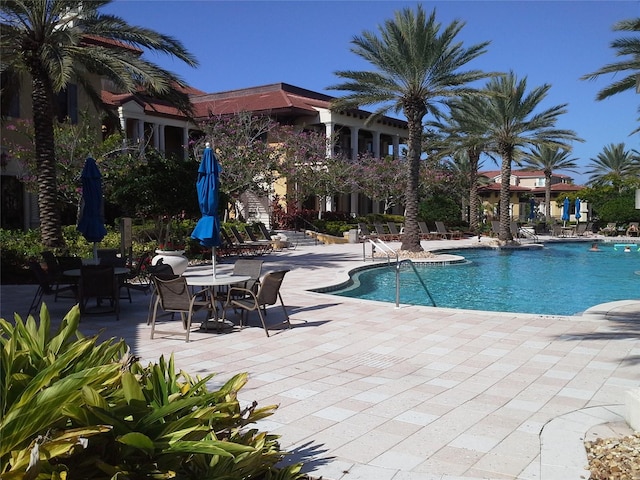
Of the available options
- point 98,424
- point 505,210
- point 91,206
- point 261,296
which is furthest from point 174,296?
point 505,210

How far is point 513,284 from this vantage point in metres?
15.0

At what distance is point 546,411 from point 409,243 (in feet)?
54.4

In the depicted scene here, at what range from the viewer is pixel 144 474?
2.27m

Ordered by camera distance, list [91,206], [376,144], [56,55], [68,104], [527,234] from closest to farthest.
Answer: [91,206], [56,55], [68,104], [527,234], [376,144]

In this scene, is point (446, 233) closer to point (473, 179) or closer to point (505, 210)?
point (505, 210)

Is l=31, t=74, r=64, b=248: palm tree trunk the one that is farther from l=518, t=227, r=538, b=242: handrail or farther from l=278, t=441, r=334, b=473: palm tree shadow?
l=518, t=227, r=538, b=242: handrail

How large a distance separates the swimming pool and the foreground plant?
9819 mm

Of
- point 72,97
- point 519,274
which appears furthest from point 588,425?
point 72,97

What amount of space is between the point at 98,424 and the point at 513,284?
14161 millimetres

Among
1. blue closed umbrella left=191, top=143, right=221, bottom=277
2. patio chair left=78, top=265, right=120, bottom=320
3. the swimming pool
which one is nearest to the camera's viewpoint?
patio chair left=78, top=265, right=120, bottom=320

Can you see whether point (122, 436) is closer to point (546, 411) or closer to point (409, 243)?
point (546, 411)

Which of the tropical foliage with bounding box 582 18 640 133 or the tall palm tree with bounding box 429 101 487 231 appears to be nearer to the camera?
the tropical foliage with bounding box 582 18 640 133

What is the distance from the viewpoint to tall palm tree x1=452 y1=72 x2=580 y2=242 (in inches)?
1085

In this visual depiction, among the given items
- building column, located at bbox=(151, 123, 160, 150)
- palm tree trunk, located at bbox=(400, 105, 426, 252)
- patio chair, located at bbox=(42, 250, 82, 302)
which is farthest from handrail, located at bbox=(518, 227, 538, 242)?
patio chair, located at bbox=(42, 250, 82, 302)
